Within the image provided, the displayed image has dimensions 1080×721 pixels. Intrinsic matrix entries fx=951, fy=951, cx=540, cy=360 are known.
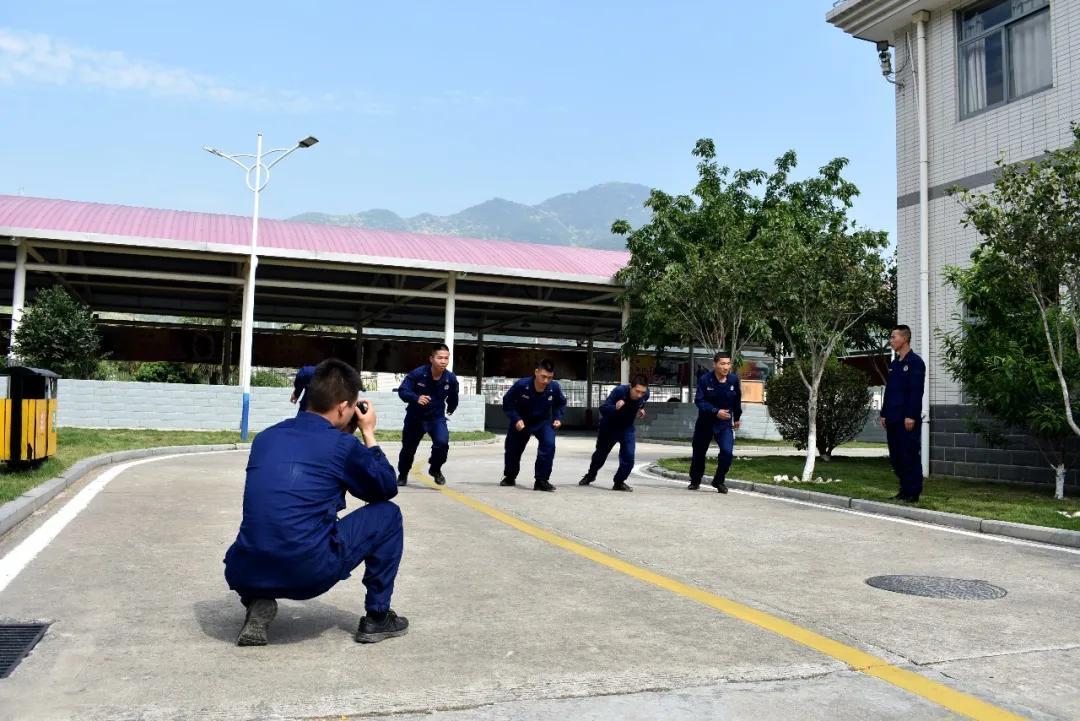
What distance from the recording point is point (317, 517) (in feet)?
13.8

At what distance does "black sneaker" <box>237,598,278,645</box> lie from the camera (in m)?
4.22

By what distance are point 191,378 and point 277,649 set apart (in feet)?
140

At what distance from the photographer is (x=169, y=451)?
17562 mm

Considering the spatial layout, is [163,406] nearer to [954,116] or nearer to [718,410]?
[718,410]

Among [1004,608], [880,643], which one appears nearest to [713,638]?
[880,643]

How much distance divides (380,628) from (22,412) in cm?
763

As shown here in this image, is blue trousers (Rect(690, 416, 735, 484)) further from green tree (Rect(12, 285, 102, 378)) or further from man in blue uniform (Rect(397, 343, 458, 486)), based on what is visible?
green tree (Rect(12, 285, 102, 378))

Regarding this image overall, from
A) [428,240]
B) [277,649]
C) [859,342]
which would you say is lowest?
[277,649]

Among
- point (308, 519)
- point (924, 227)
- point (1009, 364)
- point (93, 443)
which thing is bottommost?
point (93, 443)

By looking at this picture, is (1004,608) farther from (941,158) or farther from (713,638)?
(941,158)

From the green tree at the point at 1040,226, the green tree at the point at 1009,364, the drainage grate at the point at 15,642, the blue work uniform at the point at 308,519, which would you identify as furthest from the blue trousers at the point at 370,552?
the green tree at the point at 1009,364

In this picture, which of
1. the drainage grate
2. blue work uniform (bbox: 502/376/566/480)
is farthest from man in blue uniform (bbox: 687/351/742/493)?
the drainage grate

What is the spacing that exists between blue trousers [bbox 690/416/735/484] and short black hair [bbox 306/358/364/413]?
27.2ft

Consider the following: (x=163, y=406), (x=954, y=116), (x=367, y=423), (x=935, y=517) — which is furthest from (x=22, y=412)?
(x=163, y=406)
